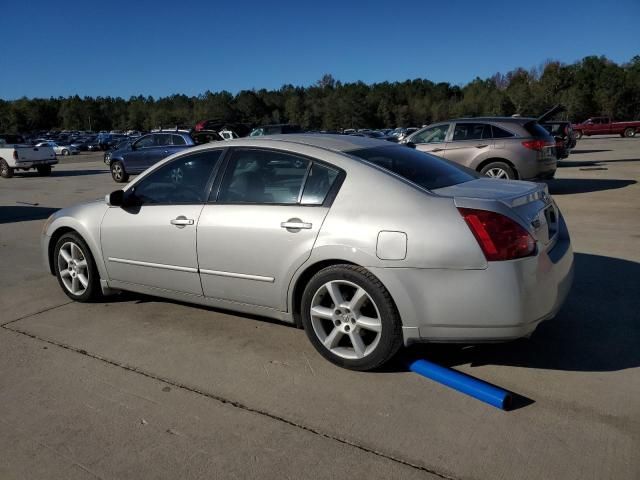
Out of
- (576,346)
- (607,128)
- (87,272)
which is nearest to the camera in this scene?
(576,346)

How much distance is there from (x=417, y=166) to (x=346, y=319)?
48.3 inches

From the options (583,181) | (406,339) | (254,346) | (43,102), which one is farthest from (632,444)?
(43,102)

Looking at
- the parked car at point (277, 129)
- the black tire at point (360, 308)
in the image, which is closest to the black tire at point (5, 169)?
the parked car at point (277, 129)

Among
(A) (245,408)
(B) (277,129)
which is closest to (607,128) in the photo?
(B) (277,129)

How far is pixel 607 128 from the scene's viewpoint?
45.4 m

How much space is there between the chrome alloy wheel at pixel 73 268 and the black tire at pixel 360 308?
2.42 m

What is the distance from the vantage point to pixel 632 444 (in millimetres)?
2637

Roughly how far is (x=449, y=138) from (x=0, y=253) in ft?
28.5

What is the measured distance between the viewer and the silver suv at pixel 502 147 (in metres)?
10.8

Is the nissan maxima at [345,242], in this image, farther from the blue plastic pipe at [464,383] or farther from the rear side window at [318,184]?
the blue plastic pipe at [464,383]

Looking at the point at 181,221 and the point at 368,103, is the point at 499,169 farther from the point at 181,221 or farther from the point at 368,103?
the point at 368,103

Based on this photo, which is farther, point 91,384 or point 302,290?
point 302,290

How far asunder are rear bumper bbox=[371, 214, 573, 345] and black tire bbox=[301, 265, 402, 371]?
0.20 feet

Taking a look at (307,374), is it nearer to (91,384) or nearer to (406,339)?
(406,339)
